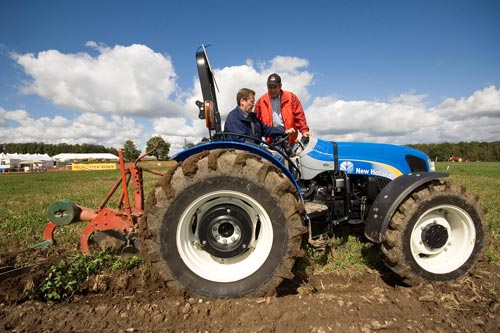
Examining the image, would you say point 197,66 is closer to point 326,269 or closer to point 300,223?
point 300,223

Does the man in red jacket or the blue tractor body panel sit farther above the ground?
the man in red jacket

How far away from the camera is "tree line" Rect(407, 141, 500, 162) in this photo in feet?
224

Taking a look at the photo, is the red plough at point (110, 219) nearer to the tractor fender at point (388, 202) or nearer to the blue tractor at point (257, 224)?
the blue tractor at point (257, 224)

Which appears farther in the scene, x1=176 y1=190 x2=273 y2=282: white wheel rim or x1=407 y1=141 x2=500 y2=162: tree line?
x1=407 y1=141 x2=500 y2=162: tree line

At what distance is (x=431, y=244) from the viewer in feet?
9.30

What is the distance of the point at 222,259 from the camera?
2.69 meters

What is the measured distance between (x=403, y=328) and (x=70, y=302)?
A: 2.76 m

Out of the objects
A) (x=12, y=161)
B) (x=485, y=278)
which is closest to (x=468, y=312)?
(x=485, y=278)

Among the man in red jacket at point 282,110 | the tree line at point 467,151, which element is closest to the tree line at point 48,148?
the tree line at point 467,151

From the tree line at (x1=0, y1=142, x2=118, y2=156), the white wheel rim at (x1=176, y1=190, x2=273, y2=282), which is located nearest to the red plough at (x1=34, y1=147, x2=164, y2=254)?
the white wheel rim at (x1=176, y1=190, x2=273, y2=282)

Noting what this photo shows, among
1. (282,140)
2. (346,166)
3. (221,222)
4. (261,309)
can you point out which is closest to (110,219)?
(221,222)

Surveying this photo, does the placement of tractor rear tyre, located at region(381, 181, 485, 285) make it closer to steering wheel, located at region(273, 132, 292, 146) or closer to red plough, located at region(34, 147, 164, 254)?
steering wheel, located at region(273, 132, 292, 146)

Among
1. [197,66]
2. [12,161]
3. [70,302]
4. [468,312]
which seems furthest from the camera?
[12,161]

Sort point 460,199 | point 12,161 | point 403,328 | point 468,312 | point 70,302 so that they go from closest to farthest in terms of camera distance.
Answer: point 403,328, point 468,312, point 70,302, point 460,199, point 12,161
